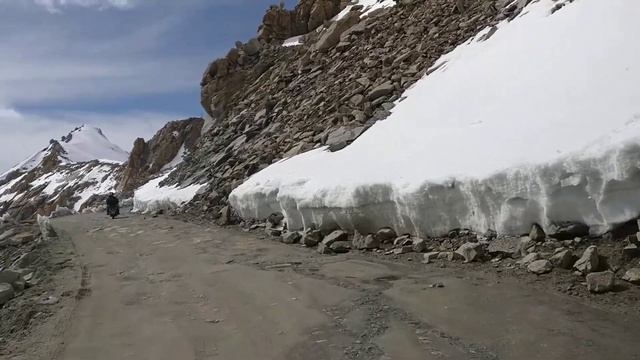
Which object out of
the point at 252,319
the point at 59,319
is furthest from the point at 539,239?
the point at 59,319

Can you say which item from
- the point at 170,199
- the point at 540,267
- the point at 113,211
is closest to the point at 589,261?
the point at 540,267

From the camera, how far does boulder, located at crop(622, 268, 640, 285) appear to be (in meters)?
6.07

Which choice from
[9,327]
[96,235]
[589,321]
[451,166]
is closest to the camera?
[589,321]

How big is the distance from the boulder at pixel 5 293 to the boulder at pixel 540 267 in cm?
831

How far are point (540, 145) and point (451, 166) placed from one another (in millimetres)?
1740

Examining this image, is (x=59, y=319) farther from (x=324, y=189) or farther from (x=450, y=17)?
(x=450, y=17)

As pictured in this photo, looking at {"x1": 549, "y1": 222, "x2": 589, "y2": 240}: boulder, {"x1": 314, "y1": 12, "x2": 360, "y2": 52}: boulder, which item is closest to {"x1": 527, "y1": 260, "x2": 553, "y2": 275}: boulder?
{"x1": 549, "y1": 222, "x2": 589, "y2": 240}: boulder

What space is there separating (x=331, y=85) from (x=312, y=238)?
40.4ft

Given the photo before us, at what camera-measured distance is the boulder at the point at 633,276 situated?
6074 mm

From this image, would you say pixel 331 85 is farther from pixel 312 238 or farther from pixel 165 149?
pixel 165 149

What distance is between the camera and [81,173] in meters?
113

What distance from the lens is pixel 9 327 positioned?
7434mm

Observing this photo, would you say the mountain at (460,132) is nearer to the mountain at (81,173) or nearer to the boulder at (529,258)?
the boulder at (529,258)

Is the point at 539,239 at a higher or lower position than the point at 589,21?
lower
